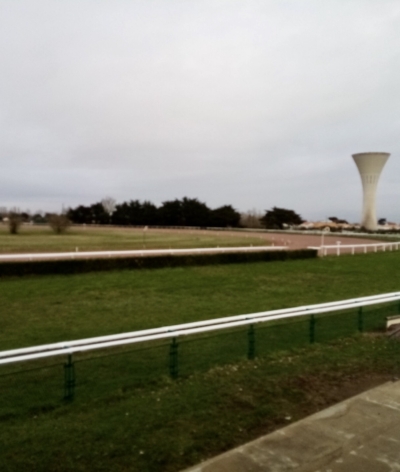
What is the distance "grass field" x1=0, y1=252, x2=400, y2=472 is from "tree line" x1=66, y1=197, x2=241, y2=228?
52.1 metres

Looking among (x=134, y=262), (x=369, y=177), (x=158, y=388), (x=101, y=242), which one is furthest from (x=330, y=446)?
(x=369, y=177)

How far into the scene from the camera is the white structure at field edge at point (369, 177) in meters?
53.6

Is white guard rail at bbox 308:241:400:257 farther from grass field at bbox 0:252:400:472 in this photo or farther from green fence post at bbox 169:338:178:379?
green fence post at bbox 169:338:178:379

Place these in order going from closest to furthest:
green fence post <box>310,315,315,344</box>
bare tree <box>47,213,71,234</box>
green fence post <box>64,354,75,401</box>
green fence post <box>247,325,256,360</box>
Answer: green fence post <box>64,354,75,401</box>, green fence post <box>247,325,256,360</box>, green fence post <box>310,315,315,344</box>, bare tree <box>47,213,71,234</box>

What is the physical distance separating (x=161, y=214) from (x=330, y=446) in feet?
208

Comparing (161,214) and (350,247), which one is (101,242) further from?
(161,214)

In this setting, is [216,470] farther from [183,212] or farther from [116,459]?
[183,212]

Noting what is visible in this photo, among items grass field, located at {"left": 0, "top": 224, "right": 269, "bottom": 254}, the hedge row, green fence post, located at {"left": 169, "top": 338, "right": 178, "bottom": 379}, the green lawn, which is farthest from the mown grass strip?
grass field, located at {"left": 0, "top": 224, "right": 269, "bottom": 254}

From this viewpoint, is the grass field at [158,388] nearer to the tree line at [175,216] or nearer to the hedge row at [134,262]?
the hedge row at [134,262]

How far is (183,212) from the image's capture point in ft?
215

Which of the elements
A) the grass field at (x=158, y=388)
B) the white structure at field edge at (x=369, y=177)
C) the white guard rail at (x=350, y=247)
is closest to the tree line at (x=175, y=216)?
the white structure at field edge at (x=369, y=177)

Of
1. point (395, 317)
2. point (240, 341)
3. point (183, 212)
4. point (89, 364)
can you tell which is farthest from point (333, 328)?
point (183, 212)

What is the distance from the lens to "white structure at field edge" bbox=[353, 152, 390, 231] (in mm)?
53562

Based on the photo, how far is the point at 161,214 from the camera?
66.9 metres
